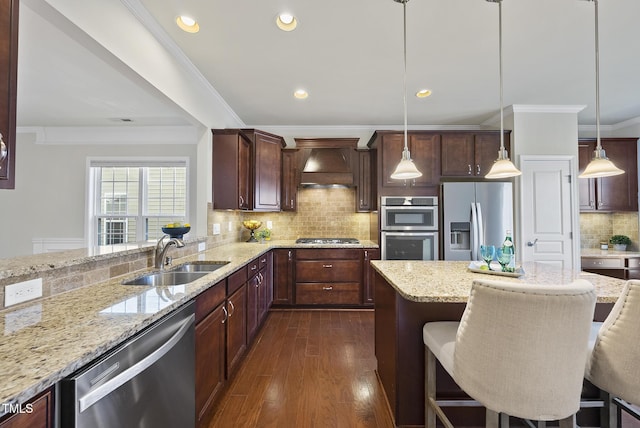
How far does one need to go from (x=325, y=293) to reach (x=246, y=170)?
1.91 meters

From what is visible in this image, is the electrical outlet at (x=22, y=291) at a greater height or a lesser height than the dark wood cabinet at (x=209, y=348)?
greater

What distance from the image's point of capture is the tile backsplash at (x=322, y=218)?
14.4 ft

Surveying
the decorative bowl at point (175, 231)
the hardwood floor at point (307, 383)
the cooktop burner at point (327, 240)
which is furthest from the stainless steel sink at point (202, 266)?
the cooktop burner at point (327, 240)

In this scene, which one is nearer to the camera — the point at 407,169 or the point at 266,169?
the point at 407,169

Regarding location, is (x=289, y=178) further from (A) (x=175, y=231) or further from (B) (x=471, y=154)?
(B) (x=471, y=154)

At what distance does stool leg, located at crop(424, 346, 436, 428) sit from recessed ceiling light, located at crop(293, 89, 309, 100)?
281cm

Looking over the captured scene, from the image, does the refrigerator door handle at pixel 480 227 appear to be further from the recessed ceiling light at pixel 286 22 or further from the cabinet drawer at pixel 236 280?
the recessed ceiling light at pixel 286 22

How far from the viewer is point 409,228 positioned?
3.64 metres

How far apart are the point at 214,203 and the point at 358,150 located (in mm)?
2125

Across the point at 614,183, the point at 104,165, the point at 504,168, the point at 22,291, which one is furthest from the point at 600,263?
the point at 104,165

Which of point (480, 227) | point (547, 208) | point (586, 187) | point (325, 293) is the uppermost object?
point (586, 187)

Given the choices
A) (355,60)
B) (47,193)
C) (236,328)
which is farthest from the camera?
(47,193)

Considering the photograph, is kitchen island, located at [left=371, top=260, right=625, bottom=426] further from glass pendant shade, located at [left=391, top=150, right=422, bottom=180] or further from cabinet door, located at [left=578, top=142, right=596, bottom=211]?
cabinet door, located at [left=578, top=142, right=596, bottom=211]

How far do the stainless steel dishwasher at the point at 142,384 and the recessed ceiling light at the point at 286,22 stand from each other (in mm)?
2001
